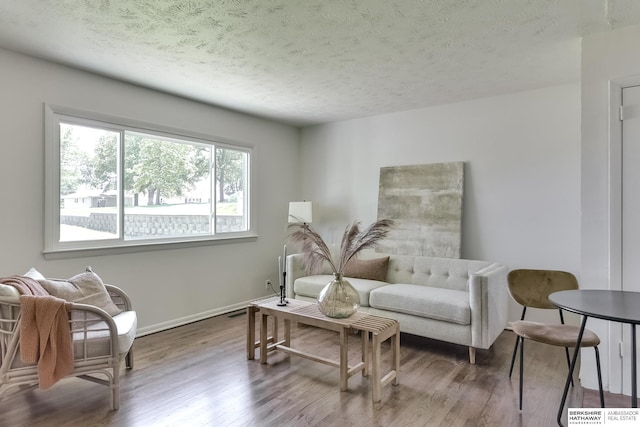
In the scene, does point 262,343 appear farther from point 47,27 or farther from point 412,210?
point 47,27

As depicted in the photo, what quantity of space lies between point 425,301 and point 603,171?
1.65 metres

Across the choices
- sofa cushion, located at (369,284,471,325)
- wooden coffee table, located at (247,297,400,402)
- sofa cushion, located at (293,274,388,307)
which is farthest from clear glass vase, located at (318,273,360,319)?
sofa cushion, located at (293,274,388,307)

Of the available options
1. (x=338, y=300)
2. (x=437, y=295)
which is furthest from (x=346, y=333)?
(x=437, y=295)

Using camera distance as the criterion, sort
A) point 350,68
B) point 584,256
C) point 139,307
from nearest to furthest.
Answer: point 584,256 < point 350,68 < point 139,307

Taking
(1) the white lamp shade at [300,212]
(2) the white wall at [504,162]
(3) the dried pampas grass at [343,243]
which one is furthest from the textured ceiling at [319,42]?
(1) the white lamp shade at [300,212]

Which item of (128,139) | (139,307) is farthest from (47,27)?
(139,307)

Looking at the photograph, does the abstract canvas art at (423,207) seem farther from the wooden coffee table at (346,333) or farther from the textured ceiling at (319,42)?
the wooden coffee table at (346,333)

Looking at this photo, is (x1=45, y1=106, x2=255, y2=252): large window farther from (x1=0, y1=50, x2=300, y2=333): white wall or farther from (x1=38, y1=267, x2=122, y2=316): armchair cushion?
(x1=38, y1=267, x2=122, y2=316): armchair cushion

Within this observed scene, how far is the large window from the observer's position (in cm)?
310

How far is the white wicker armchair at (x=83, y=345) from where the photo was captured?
6.86 feet

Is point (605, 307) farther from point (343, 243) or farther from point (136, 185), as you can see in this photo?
point (136, 185)

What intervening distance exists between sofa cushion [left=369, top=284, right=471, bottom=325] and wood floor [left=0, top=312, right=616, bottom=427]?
37cm

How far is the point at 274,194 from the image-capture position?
200 inches

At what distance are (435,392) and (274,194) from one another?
11.0ft
